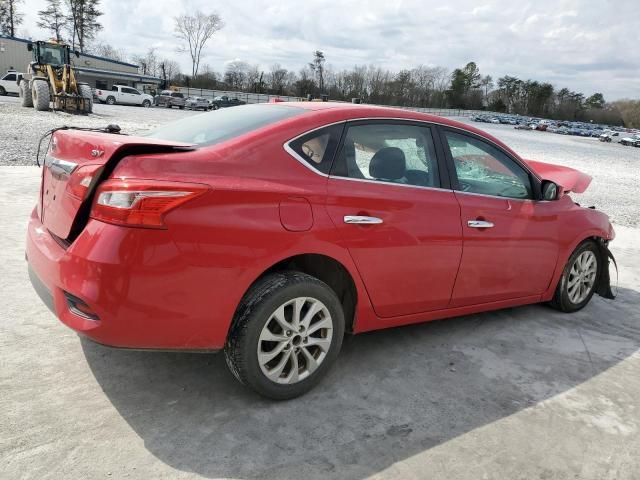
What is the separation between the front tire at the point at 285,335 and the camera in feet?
9.04

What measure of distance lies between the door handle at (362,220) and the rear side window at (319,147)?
285 mm

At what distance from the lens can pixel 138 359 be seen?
332cm

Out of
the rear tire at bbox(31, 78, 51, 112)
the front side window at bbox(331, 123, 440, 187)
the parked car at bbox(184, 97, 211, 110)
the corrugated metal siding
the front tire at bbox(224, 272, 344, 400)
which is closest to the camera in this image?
the front tire at bbox(224, 272, 344, 400)

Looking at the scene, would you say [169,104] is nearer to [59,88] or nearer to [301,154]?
[59,88]

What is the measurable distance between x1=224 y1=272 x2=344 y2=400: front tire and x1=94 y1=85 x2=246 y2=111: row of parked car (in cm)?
4073

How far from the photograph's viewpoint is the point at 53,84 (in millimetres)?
23969

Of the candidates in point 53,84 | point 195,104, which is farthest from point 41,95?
point 195,104

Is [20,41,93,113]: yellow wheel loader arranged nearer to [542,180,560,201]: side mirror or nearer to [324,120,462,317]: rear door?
[324,120,462,317]: rear door

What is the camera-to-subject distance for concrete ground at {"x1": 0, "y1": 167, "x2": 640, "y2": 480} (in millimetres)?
2480

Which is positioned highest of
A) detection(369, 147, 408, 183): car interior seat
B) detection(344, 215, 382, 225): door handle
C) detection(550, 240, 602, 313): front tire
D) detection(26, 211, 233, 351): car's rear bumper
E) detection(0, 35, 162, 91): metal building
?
detection(0, 35, 162, 91): metal building

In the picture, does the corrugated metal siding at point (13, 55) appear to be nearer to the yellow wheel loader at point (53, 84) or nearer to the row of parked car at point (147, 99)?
the row of parked car at point (147, 99)

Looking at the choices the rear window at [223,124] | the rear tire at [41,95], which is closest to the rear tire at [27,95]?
the rear tire at [41,95]

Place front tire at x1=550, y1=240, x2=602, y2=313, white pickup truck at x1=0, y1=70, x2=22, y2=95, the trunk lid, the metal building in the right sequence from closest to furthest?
the trunk lid < front tire at x1=550, y1=240, x2=602, y2=313 < white pickup truck at x1=0, y1=70, x2=22, y2=95 < the metal building

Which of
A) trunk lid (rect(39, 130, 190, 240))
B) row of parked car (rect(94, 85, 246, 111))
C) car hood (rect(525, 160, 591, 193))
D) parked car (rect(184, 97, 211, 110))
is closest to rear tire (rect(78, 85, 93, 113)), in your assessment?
row of parked car (rect(94, 85, 246, 111))
